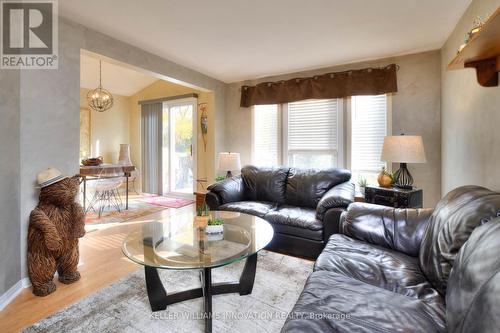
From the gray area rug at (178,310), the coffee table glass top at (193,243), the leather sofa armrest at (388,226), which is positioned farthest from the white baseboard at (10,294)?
the leather sofa armrest at (388,226)

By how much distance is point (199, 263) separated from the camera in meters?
1.38

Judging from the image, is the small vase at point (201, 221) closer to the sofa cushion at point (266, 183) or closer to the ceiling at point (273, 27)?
the sofa cushion at point (266, 183)

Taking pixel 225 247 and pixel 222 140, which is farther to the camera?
pixel 222 140

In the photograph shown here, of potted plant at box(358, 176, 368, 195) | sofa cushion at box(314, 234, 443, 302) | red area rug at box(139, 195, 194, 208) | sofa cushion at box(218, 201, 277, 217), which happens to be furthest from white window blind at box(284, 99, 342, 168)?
red area rug at box(139, 195, 194, 208)

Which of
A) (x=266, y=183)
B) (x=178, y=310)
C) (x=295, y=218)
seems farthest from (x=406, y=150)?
(x=178, y=310)

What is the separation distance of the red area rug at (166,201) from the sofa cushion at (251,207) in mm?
2092

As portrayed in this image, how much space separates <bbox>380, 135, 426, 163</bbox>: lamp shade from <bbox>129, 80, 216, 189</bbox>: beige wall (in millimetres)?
2854

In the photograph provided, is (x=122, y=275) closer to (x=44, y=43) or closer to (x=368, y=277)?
(x=368, y=277)

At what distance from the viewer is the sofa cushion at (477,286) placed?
700 millimetres

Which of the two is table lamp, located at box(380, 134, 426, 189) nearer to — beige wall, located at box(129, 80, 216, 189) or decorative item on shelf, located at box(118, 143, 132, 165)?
beige wall, located at box(129, 80, 216, 189)

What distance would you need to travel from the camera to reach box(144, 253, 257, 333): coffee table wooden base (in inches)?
58.3

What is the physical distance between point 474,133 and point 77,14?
3.59 m

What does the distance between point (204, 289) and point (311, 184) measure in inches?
74.3

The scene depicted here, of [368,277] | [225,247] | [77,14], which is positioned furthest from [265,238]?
[77,14]
